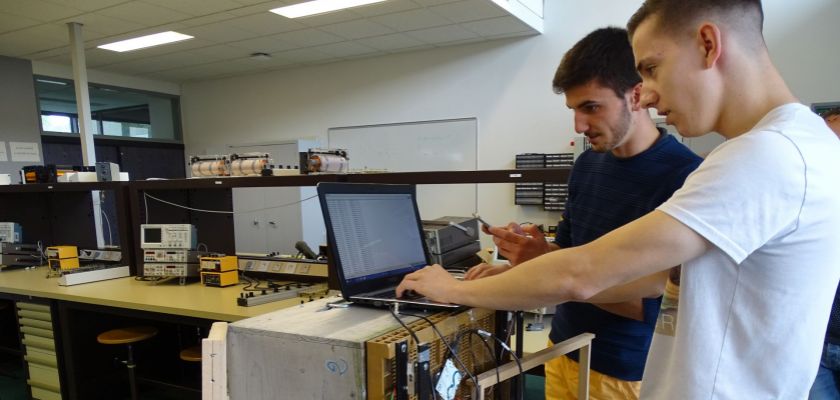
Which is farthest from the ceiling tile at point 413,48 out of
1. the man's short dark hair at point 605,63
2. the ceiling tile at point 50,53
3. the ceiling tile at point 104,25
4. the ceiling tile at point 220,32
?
the man's short dark hair at point 605,63

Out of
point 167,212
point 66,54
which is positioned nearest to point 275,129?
point 66,54

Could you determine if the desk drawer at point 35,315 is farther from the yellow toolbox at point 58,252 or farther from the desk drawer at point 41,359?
the yellow toolbox at point 58,252

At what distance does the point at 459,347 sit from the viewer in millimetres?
886

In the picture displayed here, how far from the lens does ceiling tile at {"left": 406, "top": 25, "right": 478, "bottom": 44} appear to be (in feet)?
15.5

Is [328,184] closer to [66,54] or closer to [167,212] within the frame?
[167,212]

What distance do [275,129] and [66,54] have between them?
7.73ft

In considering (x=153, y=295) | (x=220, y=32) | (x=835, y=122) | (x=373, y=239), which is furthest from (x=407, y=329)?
(x=220, y=32)

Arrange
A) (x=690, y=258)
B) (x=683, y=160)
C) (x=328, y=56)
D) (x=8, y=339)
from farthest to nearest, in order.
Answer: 1. (x=328, y=56)
2. (x=8, y=339)
3. (x=683, y=160)
4. (x=690, y=258)

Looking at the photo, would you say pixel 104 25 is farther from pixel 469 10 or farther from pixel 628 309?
pixel 628 309

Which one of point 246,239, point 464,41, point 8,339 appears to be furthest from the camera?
point 246,239

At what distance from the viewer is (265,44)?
202 inches

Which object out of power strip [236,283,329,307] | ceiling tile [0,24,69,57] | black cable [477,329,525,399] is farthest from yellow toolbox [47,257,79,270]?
black cable [477,329,525,399]

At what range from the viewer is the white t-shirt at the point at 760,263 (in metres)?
0.59

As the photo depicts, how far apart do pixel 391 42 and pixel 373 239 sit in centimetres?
450
